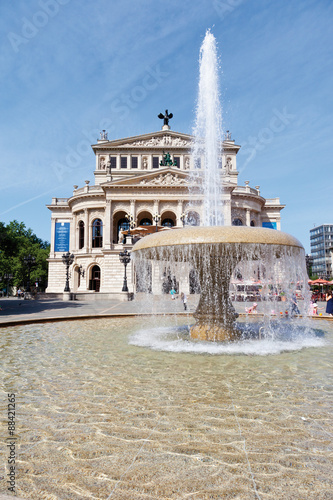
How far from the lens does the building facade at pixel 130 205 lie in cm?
4112

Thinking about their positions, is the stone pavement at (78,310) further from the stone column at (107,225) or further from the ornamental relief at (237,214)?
the ornamental relief at (237,214)

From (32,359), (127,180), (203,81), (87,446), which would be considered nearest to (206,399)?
(87,446)

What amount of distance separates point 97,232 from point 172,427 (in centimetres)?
4390

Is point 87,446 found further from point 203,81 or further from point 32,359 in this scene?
point 203,81

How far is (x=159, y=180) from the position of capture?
1628 inches

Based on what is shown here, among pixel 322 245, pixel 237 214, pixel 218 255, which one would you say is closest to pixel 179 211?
pixel 237 214

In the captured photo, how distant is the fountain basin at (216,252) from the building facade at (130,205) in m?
26.8

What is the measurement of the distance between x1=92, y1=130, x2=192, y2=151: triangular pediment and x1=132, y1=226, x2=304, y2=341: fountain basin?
4261 centimetres

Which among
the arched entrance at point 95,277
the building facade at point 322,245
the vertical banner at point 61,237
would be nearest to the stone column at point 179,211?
the arched entrance at point 95,277

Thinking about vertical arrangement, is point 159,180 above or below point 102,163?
below

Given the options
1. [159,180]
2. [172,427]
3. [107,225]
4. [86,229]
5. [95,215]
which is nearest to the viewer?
[172,427]

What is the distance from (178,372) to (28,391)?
208 centimetres

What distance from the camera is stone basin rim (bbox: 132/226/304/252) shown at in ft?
20.8

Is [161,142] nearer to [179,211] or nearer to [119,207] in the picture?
[119,207]
